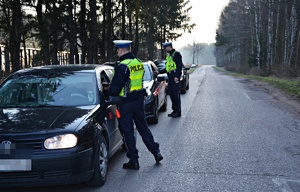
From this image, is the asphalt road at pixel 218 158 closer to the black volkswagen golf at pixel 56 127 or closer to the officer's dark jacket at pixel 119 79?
the black volkswagen golf at pixel 56 127

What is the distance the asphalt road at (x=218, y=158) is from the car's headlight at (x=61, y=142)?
782 millimetres

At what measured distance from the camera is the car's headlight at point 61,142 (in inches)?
159

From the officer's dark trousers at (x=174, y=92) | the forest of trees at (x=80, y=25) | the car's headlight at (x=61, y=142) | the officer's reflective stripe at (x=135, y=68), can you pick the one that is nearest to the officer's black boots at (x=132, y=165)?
the officer's reflective stripe at (x=135, y=68)

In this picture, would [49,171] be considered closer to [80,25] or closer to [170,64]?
[170,64]

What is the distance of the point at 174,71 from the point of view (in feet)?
32.9

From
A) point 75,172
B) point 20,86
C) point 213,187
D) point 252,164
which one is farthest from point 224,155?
point 20,86

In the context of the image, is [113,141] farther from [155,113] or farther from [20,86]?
[155,113]

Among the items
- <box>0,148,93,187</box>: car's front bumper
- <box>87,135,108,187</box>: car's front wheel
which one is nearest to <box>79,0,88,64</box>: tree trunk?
<box>87,135,108,187</box>: car's front wheel

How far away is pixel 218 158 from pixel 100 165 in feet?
7.33

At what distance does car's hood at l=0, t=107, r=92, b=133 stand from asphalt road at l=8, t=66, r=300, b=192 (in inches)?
35.2

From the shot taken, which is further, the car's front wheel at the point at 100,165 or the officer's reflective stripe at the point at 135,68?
the officer's reflective stripe at the point at 135,68

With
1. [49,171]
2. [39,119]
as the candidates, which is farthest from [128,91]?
[49,171]

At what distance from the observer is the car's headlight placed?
159 inches

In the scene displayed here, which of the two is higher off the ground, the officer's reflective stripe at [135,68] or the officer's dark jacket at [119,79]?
the officer's reflective stripe at [135,68]
